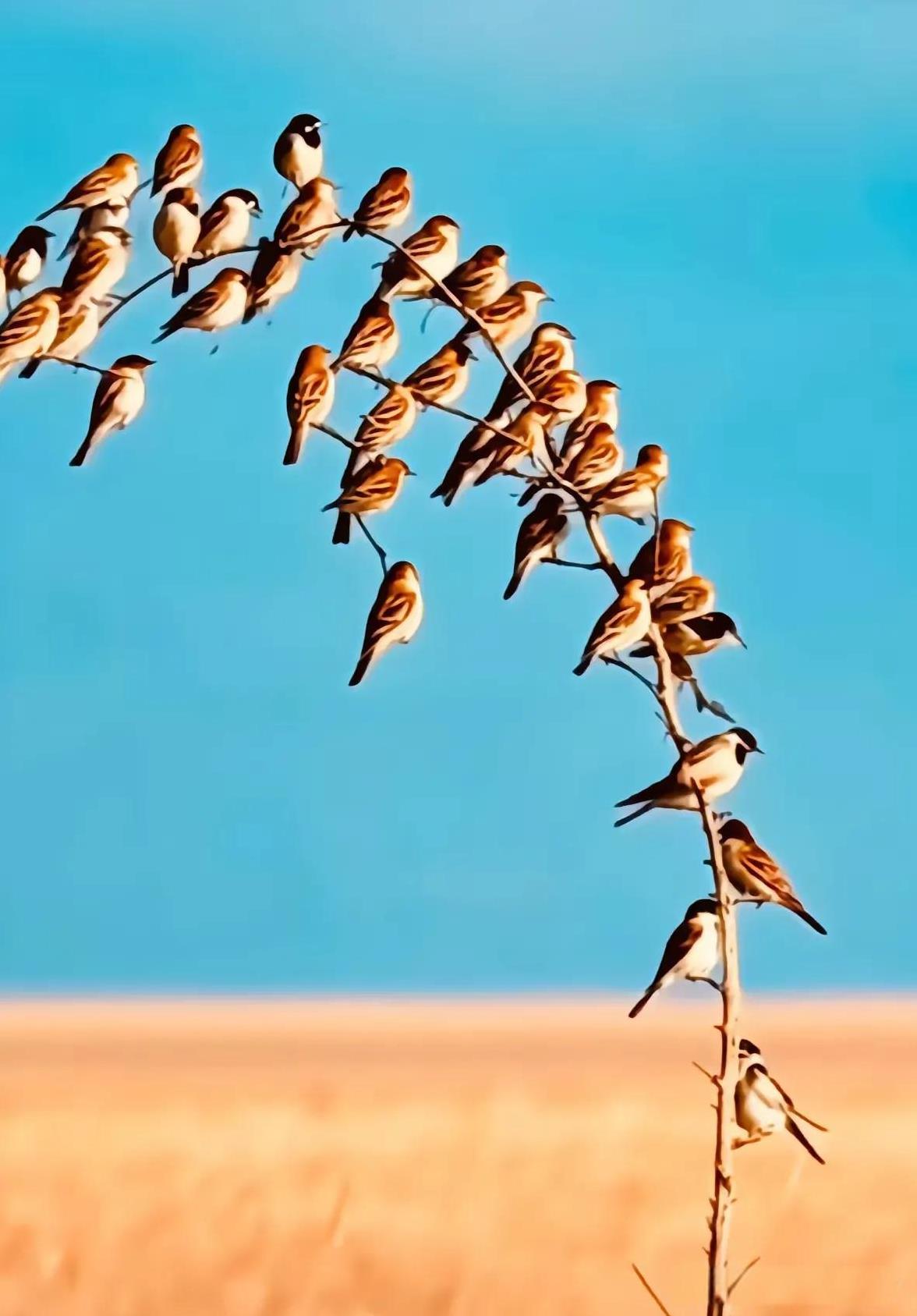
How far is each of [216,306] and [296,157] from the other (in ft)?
2.51

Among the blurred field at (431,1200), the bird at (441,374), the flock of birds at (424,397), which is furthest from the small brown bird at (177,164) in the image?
the blurred field at (431,1200)

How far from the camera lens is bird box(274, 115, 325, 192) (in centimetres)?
562

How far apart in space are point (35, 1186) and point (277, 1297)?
359 cm

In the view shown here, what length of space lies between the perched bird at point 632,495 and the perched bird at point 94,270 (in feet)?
3.97

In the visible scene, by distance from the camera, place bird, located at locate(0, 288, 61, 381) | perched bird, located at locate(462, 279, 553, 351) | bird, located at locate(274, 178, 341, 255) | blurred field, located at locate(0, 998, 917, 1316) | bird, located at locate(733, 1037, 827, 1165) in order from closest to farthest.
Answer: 1. bird, located at locate(733, 1037, 827, 1165)
2. bird, located at locate(0, 288, 61, 381)
3. bird, located at locate(274, 178, 341, 255)
4. perched bird, located at locate(462, 279, 553, 351)
5. blurred field, located at locate(0, 998, 917, 1316)

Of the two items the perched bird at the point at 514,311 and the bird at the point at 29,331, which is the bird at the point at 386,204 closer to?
the perched bird at the point at 514,311

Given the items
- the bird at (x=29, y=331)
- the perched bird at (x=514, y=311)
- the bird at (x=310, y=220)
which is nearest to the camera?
the bird at (x=29, y=331)

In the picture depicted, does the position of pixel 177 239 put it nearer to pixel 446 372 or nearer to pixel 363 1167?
pixel 446 372

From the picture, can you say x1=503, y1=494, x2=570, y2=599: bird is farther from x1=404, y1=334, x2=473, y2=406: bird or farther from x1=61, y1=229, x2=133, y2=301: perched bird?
x1=61, y1=229, x2=133, y2=301: perched bird

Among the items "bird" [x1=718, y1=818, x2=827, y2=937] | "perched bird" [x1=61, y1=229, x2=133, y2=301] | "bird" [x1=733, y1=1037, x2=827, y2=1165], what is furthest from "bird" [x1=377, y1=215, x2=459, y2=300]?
"bird" [x1=733, y1=1037, x2=827, y2=1165]

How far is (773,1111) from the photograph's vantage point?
461cm

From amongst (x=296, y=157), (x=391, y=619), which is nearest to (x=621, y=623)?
(x=391, y=619)

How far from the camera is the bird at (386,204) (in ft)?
16.4

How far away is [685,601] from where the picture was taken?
15.8ft
